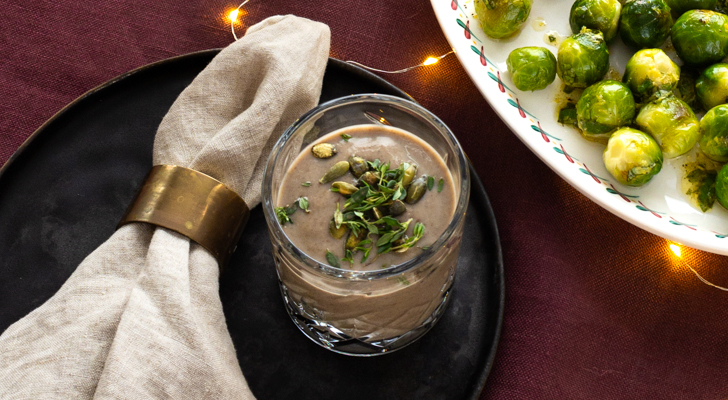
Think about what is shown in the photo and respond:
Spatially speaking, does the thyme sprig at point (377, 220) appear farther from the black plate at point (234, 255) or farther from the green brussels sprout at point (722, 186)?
the green brussels sprout at point (722, 186)

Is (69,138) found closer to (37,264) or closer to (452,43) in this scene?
(37,264)

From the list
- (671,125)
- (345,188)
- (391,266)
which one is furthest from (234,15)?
(671,125)

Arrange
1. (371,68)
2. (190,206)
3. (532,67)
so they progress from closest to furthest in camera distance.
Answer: (190,206) < (532,67) < (371,68)

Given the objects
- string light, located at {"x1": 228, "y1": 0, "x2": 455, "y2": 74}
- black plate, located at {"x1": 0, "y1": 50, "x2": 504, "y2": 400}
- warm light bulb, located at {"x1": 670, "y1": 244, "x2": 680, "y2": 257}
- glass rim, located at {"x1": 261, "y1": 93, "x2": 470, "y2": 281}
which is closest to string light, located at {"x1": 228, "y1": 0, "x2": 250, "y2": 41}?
string light, located at {"x1": 228, "y1": 0, "x2": 455, "y2": 74}

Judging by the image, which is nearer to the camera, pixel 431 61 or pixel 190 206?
pixel 190 206

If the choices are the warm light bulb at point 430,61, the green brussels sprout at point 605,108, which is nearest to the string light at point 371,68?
the warm light bulb at point 430,61

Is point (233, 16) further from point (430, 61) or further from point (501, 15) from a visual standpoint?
point (501, 15)

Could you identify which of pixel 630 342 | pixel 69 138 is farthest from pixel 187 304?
pixel 630 342
